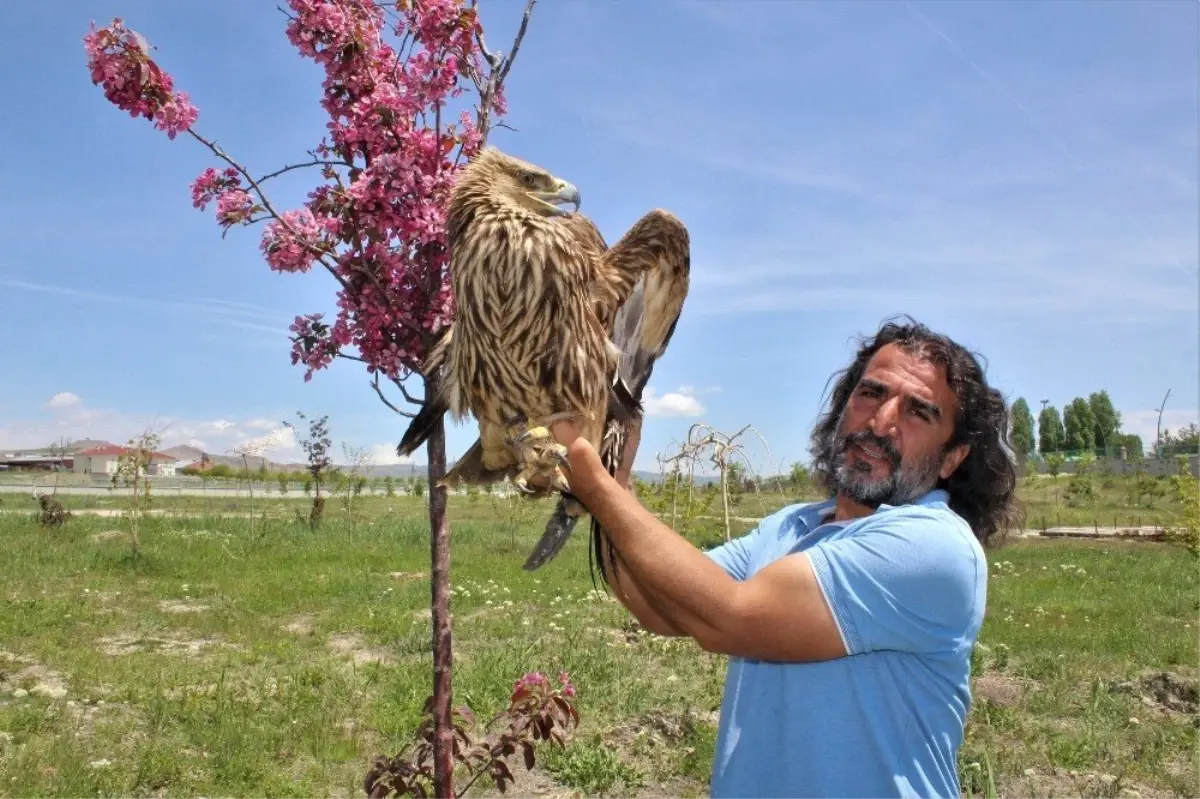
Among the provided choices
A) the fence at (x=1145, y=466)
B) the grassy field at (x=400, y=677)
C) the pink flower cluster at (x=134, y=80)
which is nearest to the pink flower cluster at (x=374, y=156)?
the pink flower cluster at (x=134, y=80)

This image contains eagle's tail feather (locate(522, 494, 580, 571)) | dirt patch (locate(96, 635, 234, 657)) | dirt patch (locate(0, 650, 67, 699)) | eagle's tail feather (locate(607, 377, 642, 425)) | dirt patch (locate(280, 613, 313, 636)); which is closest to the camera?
eagle's tail feather (locate(522, 494, 580, 571))

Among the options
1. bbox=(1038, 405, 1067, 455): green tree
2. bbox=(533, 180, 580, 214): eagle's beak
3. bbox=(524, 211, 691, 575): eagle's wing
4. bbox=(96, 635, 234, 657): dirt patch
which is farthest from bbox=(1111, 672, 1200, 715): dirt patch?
bbox=(1038, 405, 1067, 455): green tree

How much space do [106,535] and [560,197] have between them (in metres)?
17.8

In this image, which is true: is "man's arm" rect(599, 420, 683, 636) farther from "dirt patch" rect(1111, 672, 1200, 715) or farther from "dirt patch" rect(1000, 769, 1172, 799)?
"dirt patch" rect(1111, 672, 1200, 715)

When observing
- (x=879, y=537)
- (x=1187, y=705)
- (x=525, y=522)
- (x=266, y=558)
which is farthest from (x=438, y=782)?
(x=525, y=522)

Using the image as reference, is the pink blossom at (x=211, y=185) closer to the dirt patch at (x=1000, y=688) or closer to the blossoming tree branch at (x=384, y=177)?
the blossoming tree branch at (x=384, y=177)

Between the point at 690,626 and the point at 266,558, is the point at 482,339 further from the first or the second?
the point at 266,558

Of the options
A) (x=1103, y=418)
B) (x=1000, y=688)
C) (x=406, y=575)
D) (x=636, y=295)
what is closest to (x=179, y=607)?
(x=406, y=575)

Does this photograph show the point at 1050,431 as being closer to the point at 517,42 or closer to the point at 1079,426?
the point at 1079,426

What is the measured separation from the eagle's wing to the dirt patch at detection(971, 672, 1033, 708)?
19.2 ft

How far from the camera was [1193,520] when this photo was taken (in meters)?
12.5

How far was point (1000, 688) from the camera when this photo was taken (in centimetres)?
779

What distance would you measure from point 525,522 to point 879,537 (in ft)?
62.5

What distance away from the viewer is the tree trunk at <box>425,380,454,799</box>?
273cm
